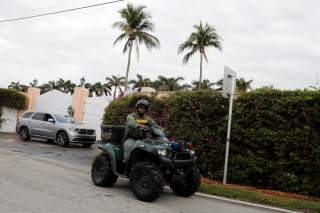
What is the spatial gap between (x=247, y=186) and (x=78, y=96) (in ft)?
59.9

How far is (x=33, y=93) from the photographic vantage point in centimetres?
2925

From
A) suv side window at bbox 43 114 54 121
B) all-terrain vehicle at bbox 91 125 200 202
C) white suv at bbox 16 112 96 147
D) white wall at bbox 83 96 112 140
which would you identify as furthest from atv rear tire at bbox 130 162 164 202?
white wall at bbox 83 96 112 140

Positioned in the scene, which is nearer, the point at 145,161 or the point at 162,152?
the point at 162,152

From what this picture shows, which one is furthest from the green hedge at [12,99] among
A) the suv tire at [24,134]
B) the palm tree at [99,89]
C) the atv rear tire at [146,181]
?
the palm tree at [99,89]

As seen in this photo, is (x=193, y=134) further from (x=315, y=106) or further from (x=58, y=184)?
(x=58, y=184)

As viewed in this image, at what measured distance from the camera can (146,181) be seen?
7.03m

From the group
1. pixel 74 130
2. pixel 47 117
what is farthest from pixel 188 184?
pixel 47 117

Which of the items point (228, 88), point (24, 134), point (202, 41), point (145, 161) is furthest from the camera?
point (202, 41)

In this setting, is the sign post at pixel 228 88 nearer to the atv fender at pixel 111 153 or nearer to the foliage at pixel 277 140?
the foliage at pixel 277 140

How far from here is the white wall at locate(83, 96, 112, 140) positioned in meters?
26.5

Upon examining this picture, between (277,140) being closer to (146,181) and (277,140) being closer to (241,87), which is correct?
(146,181)

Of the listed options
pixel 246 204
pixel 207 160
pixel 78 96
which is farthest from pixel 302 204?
pixel 78 96

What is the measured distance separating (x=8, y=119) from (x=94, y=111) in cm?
678

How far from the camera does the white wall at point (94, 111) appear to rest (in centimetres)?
2652
